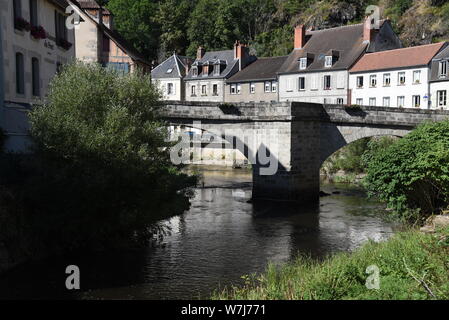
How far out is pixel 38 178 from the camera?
1386 centimetres

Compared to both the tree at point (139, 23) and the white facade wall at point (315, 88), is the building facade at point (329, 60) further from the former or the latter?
the tree at point (139, 23)

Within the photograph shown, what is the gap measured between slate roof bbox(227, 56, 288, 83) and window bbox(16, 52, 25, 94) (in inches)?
1194

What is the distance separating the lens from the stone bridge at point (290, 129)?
984 inches

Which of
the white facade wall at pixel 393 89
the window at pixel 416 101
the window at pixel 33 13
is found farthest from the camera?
the window at pixel 416 101

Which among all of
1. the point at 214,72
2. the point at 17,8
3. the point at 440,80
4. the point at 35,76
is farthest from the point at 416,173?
the point at 214,72

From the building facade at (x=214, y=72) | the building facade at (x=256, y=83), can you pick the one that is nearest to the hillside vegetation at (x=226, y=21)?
the building facade at (x=214, y=72)

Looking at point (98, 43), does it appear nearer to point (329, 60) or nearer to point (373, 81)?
point (329, 60)

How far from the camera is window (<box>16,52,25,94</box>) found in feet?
63.3

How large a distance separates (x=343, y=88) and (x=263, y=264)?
30.6 metres

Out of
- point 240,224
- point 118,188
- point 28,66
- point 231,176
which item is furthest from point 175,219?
point 231,176

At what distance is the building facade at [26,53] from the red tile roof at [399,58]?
24917 millimetres

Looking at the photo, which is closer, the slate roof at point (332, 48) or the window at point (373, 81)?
the window at point (373, 81)

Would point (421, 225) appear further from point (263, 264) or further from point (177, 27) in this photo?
point (177, 27)

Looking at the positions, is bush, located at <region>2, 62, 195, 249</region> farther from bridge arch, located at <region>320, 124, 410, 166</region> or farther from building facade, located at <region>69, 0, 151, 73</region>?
building facade, located at <region>69, 0, 151, 73</region>
